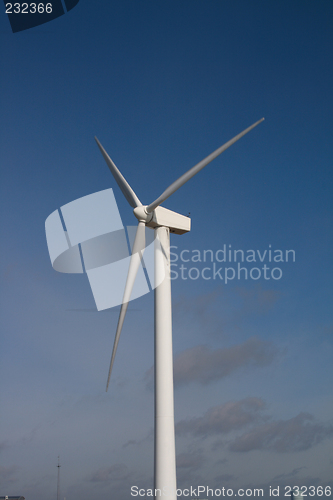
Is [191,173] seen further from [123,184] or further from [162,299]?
[162,299]

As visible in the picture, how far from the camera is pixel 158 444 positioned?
2978cm

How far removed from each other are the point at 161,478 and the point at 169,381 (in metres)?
5.52

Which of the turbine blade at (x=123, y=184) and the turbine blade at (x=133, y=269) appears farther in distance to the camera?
the turbine blade at (x=123, y=184)

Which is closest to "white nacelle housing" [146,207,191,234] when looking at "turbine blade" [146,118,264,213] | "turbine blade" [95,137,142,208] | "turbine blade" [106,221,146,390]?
"turbine blade" [146,118,264,213]

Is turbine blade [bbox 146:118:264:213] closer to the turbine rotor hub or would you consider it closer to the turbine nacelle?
the turbine rotor hub

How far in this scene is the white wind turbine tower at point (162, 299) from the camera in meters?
29.5

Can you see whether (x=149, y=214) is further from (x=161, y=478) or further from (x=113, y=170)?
(x=161, y=478)

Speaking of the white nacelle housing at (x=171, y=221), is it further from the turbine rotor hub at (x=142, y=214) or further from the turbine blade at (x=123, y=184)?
the turbine blade at (x=123, y=184)

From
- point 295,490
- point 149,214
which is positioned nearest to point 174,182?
point 149,214

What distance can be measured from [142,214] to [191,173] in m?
4.82

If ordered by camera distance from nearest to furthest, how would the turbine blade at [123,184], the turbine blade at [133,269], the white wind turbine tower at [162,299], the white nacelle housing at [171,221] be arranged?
A: the white wind turbine tower at [162,299]
the turbine blade at [133,269]
the white nacelle housing at [171,221]
the turbine blade at [123,184]

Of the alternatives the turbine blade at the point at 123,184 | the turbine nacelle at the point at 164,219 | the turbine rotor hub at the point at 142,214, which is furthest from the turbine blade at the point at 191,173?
the turbine blade at the point at 123,184

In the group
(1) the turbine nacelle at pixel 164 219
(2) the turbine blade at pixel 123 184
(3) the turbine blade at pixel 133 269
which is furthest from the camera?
(2) the turbine blade at pixel 123 184

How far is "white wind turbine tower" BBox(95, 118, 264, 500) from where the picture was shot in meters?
29.5
